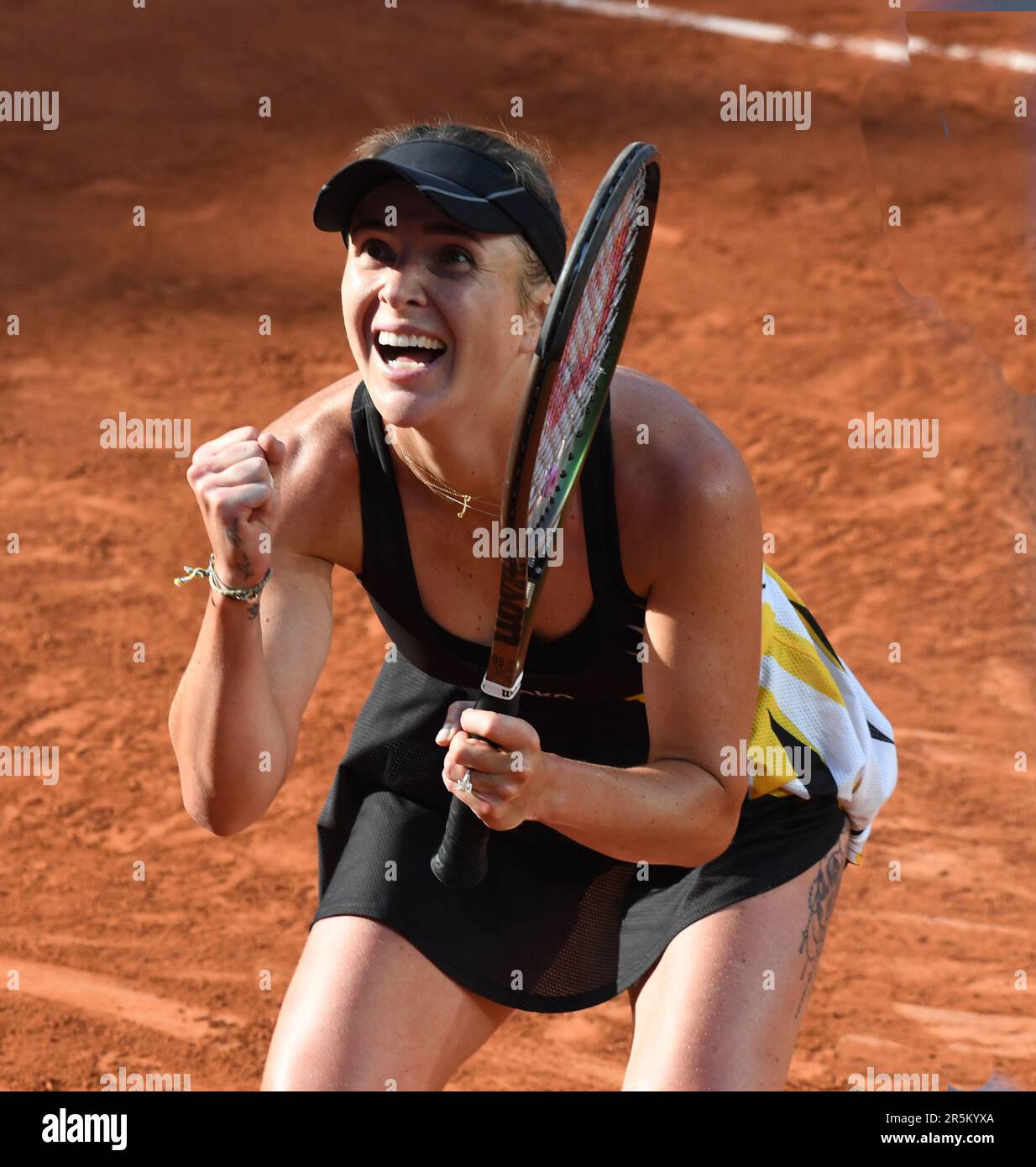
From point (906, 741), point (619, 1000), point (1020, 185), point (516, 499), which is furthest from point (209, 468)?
point (1020, 185)

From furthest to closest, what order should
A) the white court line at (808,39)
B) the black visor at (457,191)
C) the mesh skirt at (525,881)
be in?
the white court line at (808,39) → the mesh skirt at (525,881) → the black visor at (457,191)

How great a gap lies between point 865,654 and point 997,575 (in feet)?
2.56

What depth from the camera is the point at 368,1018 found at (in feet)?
9.49

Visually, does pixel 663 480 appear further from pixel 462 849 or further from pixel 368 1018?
pixel 368 1018

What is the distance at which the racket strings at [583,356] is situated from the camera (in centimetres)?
243

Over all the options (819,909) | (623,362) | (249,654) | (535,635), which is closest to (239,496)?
(249,654)

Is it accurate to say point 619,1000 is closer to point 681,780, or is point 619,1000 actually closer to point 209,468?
point 681,780

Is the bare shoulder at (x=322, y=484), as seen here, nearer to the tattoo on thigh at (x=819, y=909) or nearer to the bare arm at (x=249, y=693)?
the bare arm at (x=249, y=693)

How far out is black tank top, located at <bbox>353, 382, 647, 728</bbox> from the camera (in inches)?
114

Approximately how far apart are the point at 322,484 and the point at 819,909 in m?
1.25

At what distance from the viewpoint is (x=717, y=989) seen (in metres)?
2.86

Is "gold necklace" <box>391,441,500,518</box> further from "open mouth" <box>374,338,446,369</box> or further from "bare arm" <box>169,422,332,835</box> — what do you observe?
"open mouth" <box>374,338,446,369</box>

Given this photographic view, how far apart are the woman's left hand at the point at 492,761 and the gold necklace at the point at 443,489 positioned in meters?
0.64

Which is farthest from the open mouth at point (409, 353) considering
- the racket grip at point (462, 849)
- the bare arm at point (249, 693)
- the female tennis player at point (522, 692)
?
the racket grip at point (462, 849)
